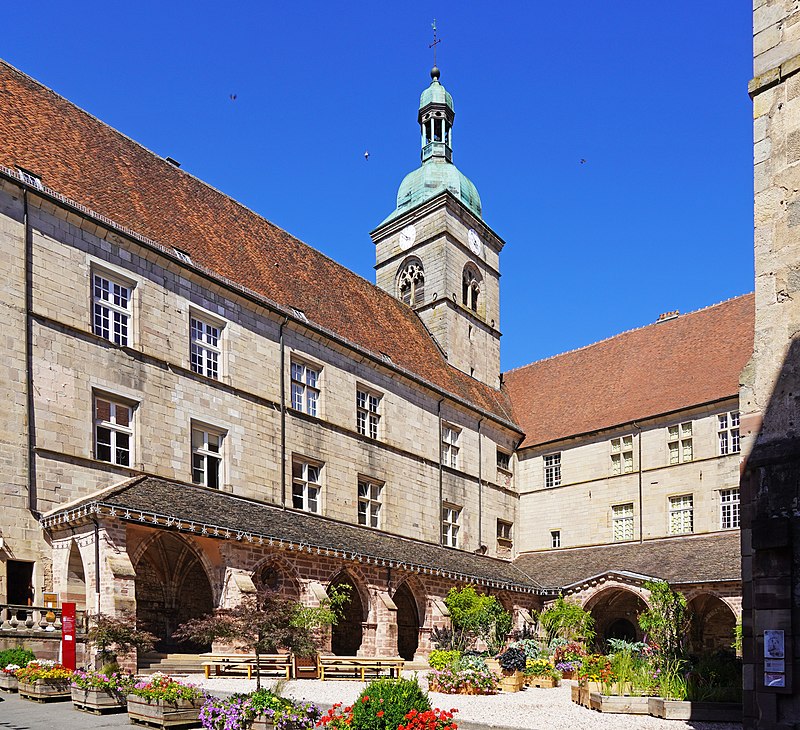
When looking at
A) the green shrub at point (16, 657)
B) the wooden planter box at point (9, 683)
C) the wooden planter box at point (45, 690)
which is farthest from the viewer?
the green shrub at point (16, 657)

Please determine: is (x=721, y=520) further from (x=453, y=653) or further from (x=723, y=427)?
(x=453, y=653)

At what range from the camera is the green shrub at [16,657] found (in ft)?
47.7

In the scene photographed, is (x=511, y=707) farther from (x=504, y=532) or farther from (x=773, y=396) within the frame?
(x=504, y=532)

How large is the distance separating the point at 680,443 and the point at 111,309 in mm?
19600

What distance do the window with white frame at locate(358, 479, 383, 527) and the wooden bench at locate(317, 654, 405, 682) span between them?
6599 millimetres

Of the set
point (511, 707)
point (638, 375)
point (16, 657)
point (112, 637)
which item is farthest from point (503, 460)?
point (16, 657)

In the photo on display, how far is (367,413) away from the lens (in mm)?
27625

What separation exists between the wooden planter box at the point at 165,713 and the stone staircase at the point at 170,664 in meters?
5.27

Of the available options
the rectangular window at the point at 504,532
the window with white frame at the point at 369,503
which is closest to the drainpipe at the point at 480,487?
the rectangular window at the point at 504,532

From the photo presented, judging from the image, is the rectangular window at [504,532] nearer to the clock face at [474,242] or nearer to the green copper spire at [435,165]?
the clock face at [474,242]

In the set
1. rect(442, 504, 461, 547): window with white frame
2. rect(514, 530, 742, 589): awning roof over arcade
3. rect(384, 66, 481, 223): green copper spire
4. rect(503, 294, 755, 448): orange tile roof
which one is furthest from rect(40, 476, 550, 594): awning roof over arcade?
rect(384, 66, 481, 223): green copper spire

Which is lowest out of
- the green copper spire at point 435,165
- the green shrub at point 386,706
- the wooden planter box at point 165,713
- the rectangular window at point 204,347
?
the wooden planter box at point 165,713

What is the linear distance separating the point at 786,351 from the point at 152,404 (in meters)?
14.8

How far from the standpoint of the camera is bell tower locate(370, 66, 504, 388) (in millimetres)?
35125
